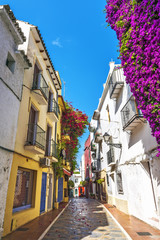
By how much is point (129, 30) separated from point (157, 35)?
1.62m

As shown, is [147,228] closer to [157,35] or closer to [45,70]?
[157,35]

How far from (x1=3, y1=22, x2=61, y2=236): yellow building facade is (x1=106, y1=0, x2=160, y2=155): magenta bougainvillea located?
4993 millimetres

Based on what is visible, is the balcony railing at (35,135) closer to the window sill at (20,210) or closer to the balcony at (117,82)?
the window sill at (20,210)

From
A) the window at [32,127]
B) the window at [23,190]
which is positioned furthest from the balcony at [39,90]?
the window at [23,190]

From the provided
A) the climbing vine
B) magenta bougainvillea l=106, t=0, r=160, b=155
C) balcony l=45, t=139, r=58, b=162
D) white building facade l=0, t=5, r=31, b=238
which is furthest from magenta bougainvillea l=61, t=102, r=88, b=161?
magenta bougainvillea l=106, t=0, r=160, b=155

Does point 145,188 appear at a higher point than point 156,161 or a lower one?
lower

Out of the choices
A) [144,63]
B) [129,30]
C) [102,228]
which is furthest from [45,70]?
[102,228]

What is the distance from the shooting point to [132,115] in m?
8.18

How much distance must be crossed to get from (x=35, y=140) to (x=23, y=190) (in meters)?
2.54

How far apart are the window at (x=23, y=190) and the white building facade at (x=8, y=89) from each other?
1.63 m

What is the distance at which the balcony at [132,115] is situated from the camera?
24.6 ft

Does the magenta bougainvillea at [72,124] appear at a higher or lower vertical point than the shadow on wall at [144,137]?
higher

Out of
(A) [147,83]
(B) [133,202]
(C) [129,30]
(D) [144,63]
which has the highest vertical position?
(C) [129,30]

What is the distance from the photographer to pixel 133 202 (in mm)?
8727
